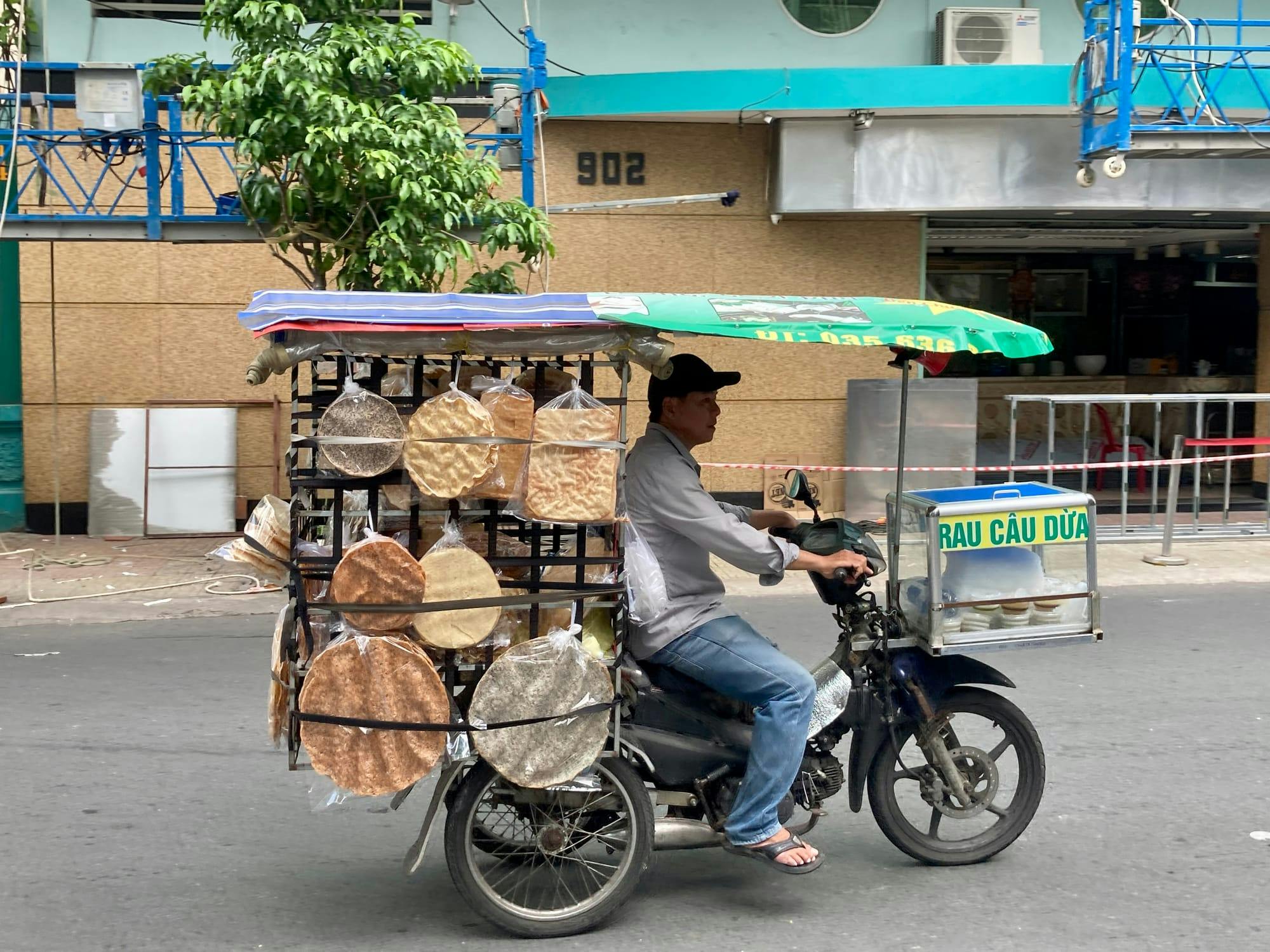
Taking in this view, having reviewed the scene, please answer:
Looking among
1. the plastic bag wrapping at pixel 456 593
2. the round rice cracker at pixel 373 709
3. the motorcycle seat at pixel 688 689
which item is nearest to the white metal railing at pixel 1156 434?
the motorcycle seat at pixel 688 689

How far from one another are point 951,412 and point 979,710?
297 inches

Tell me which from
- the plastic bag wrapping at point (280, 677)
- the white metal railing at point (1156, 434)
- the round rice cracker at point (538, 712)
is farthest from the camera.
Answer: the white metal railing at point (1156, 434)

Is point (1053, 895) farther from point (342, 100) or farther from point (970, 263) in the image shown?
point (970, 263)

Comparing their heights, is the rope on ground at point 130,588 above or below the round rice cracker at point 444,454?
below

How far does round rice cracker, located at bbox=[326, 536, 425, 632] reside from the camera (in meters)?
3.54

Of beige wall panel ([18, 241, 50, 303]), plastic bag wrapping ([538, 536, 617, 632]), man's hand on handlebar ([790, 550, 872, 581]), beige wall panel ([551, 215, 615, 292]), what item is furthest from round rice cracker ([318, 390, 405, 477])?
beige wall panel ([18, 241, 50, 303])

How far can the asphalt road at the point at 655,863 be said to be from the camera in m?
3.85

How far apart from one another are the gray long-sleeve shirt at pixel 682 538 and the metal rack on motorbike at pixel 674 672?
13cm

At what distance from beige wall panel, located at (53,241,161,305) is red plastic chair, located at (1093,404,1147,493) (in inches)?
331

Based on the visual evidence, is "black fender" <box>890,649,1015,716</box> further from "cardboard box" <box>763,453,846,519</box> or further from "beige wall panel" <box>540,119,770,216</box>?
"beige wall panel" <box>540,119,770,216</box>

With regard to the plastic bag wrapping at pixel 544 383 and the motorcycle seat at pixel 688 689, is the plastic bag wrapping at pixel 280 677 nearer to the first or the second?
the plastic bag wrapping at pixel 544 383

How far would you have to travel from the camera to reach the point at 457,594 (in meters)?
3.61

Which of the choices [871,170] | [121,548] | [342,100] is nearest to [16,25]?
[342,100]

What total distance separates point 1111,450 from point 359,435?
986 cm
